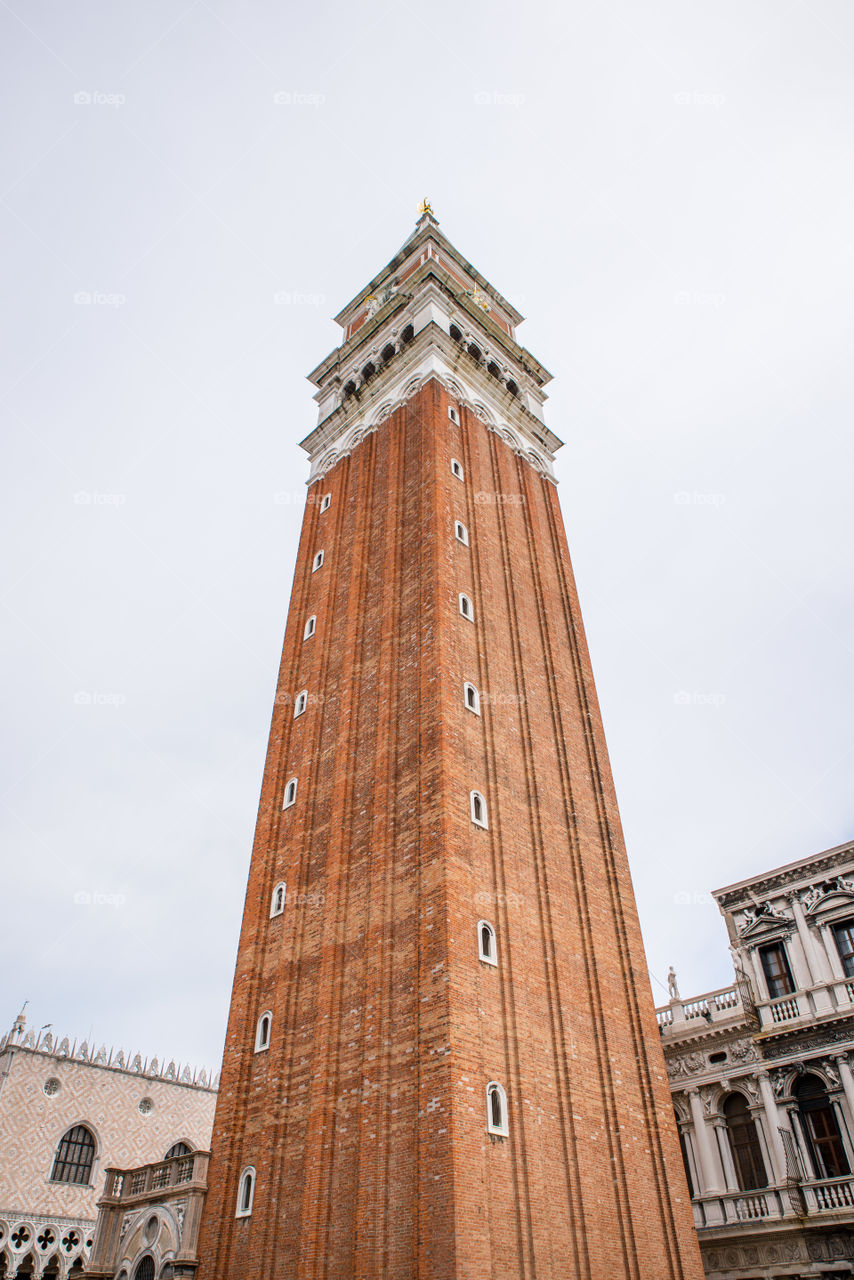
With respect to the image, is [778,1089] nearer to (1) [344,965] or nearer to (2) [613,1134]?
(2) [613,1134]

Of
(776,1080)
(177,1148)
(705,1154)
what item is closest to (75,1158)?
(177,1148)

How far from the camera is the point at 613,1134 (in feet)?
68.4

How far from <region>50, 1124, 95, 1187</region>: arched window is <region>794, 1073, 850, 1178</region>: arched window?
3554 cm

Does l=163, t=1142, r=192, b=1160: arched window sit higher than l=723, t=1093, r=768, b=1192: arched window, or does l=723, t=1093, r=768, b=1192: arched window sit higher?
l=163, t=1142, r=192, b=1160: arched window

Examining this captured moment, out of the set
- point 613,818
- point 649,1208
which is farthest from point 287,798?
point 649,1208

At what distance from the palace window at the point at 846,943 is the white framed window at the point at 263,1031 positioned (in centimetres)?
1886

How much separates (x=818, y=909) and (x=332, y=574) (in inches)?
835

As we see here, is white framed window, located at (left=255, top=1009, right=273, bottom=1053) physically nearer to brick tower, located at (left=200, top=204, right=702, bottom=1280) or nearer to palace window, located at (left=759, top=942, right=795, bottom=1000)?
brick tower, located at (left=200, top=204, right=702, bottom=1280)

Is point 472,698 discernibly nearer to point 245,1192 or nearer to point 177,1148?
point 245,1192

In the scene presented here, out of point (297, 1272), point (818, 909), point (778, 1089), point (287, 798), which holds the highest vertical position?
point (287, 798)

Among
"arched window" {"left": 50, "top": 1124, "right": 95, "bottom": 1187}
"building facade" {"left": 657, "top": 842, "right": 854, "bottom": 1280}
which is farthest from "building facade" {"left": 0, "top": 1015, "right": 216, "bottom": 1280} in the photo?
"building facade" {"left": 657, "top": 842, "right": 854, "bottom": 1280}

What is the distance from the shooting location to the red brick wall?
1759cm

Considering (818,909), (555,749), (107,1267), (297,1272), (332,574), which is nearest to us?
(297,1272)

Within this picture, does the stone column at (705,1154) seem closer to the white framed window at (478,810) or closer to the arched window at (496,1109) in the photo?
the arched window at (496,1109)
